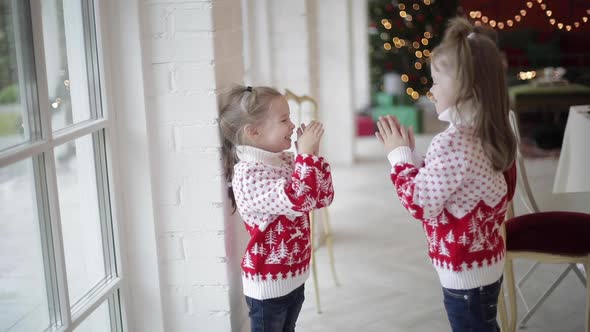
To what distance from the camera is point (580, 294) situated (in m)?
3.47

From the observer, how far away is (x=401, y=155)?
6.79ft

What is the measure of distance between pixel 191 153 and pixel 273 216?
0.36 m

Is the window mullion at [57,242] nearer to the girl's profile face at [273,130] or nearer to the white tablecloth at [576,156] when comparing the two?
the girl's profile face at [273,130]

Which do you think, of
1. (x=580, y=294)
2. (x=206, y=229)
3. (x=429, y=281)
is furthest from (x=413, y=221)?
(x=206, y=229)

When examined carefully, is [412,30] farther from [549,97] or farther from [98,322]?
[98,322]

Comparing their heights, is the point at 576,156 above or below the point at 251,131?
below

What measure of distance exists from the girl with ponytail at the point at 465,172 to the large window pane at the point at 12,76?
3.14ft

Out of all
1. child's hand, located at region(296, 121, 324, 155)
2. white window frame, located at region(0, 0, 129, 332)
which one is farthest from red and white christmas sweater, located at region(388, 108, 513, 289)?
white window frame, located at region(0, 0, 129, 332)

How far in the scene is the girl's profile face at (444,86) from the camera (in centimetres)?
196

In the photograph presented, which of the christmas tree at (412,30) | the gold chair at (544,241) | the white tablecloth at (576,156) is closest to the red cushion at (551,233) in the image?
the gold chair at (544,241)

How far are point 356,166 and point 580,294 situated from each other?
10.9ft

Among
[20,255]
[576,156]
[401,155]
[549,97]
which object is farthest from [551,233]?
[549,97]

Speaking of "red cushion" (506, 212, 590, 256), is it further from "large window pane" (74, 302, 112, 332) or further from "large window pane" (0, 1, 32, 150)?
"large window pane" (0, 1, 32, 150)

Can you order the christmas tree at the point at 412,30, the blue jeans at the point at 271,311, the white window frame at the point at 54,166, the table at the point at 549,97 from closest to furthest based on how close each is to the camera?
the white window frame at the point at 54,166
the blue jeans at the point at 271,311
the table at the point at 549,97
the christmas tree at the point at 412,30
